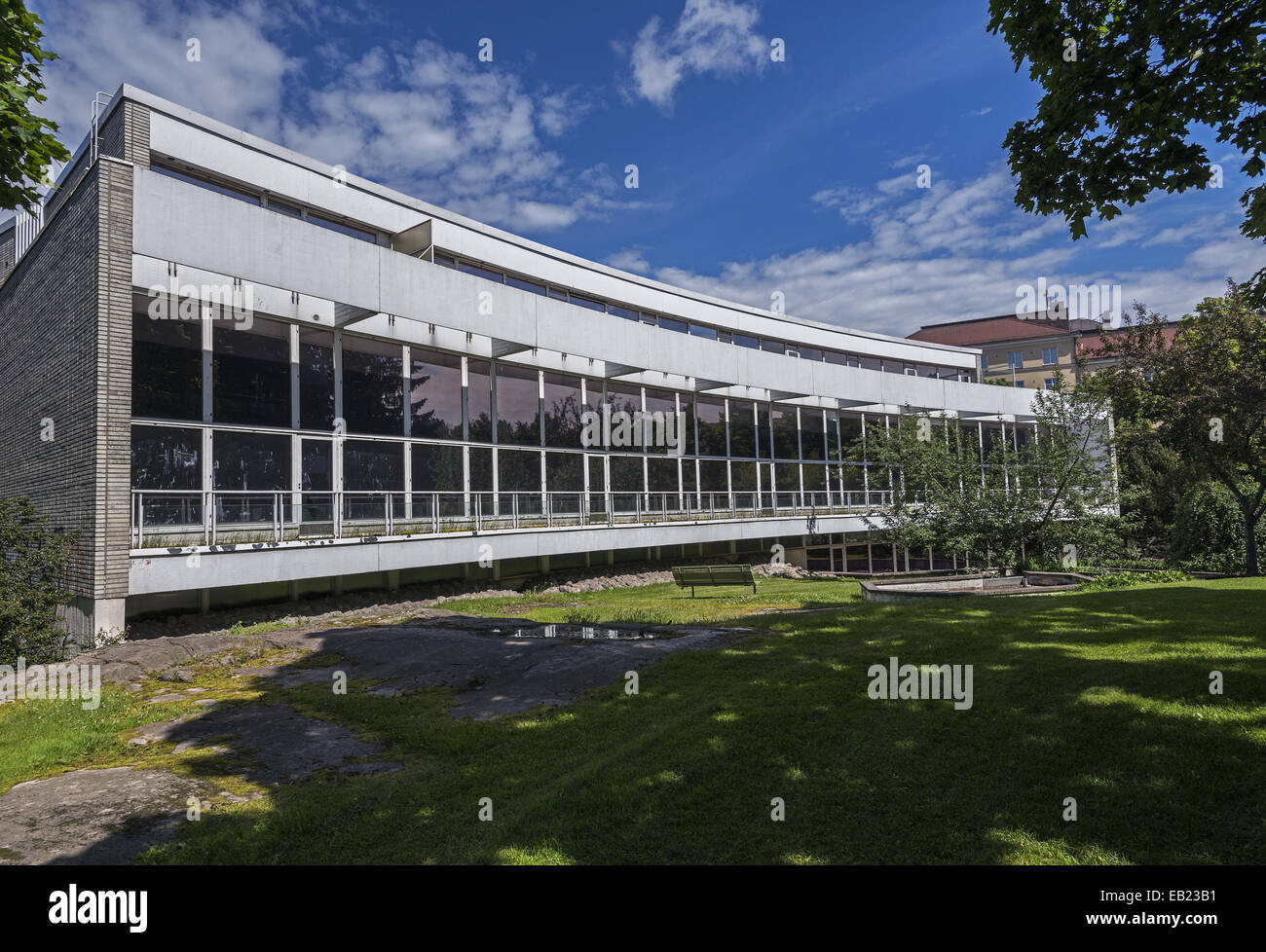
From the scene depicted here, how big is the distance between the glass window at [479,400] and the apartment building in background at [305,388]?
2.5 inches

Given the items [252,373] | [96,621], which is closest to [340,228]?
[252,373]

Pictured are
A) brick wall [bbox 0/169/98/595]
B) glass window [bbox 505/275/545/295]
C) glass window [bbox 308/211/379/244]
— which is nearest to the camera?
brick wall [bbox 0/169/98/595]

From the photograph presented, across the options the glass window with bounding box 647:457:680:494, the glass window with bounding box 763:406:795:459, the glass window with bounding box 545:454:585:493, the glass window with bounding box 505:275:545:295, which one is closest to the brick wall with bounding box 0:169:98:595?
the glass window with bounding box 545:454:585:493

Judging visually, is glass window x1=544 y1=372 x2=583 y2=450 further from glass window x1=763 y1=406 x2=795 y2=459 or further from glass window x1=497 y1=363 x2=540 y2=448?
glass window x1=763 y1=406 x2=795 y2=459

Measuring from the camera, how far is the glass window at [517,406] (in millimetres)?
20906

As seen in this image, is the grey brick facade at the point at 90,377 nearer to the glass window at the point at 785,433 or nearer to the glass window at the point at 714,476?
the glass window at the point at 714,476

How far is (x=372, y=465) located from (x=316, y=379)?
2.37 meters

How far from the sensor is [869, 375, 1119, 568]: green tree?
21.3 metres

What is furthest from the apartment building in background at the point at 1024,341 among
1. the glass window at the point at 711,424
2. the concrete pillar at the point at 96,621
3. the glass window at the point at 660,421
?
the concrete pillar at the point at 96,621

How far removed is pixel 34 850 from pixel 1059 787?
7341mm

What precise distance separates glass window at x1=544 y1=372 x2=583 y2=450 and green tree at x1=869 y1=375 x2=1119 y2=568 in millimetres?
10947
